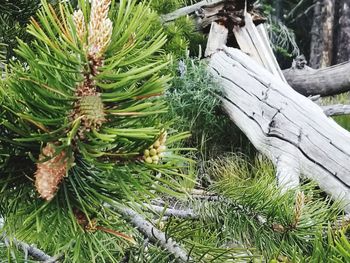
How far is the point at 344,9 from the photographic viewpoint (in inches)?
260

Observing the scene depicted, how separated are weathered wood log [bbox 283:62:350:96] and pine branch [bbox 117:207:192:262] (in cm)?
289

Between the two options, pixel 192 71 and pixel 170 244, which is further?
pixel 192 71

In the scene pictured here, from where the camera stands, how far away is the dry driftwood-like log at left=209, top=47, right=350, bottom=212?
1989mm

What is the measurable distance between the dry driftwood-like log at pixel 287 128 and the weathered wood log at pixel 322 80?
35.2 inches

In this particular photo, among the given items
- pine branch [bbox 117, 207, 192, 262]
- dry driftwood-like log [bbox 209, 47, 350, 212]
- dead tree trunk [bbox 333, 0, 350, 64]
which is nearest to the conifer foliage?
pine branch [bbox 117, 207, 192, 262]

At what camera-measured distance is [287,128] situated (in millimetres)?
2197

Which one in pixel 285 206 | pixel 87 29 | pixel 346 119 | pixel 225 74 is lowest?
pixel 346 119

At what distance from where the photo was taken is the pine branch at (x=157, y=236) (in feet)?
2.36

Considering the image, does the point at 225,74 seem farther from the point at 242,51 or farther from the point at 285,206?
the point at 285,206

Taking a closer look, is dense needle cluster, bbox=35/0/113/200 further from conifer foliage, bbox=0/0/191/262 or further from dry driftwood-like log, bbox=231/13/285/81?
dry driftwood-like log, bbox=231/13/285/81

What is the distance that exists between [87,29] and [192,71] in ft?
7.53

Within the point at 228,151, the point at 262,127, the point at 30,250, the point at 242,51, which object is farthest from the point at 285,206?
the point at 242,51

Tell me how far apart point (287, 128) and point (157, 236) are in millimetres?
1561

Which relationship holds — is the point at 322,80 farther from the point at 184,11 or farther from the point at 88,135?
the point at 88,135
